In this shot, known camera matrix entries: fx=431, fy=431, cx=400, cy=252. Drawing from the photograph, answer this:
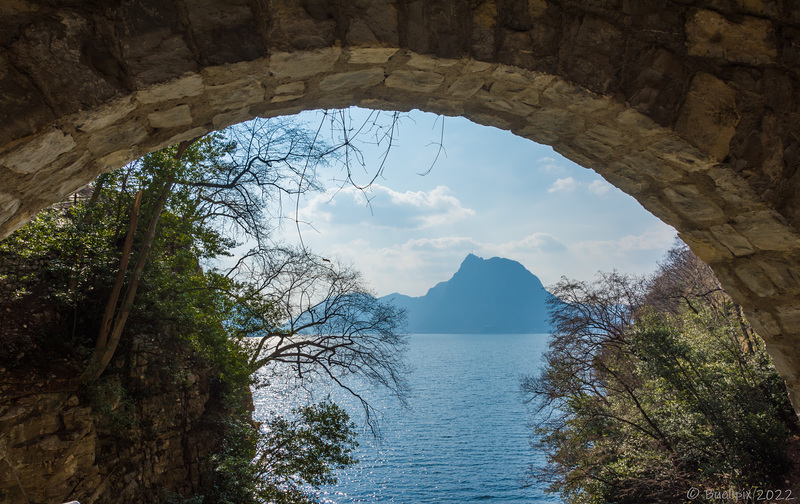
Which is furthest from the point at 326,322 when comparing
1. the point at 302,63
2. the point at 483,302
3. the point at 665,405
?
the point at 483,302

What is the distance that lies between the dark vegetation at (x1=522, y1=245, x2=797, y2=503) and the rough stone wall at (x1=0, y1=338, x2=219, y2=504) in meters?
7.27

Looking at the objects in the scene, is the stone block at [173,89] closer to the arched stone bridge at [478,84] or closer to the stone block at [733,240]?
the arched stone bridge at [478,84]

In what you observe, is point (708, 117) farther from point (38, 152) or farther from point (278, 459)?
point (278, 459)

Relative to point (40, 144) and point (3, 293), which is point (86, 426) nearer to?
point (3, 293)

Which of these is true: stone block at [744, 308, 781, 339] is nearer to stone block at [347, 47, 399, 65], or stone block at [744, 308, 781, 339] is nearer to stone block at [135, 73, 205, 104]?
stone block at [347, 47, 399, 65]

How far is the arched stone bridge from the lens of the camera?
39.7 inches

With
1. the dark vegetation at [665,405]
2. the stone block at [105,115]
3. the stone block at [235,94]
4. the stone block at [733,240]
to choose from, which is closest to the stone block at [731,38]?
the stone block at [733,240]

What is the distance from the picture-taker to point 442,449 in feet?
62.4

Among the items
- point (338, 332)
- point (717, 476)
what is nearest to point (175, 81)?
point (717, 476)

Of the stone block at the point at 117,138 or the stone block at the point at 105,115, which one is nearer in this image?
the stone block at the point at 105,115

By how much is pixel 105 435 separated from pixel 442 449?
16631 mm

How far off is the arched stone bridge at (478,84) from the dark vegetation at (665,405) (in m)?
6.59

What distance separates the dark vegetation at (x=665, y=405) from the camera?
662 centimetres

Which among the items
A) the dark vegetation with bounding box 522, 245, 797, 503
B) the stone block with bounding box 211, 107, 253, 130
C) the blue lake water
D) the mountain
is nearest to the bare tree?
the blue lake water
